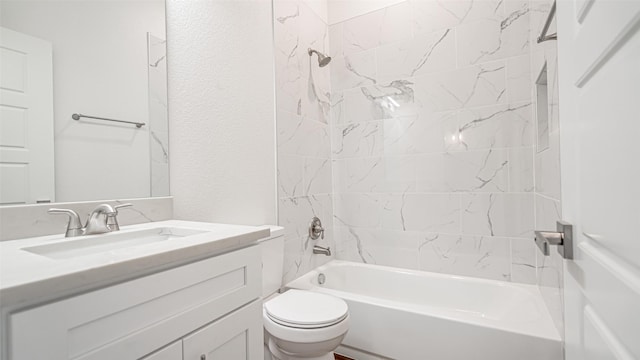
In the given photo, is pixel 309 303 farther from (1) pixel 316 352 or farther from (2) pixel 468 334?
(2) pixel 468 334

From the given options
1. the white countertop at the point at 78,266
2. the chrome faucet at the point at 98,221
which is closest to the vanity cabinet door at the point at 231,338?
the white countertop at the point at 78,266

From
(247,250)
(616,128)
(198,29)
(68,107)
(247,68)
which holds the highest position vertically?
(198,29)

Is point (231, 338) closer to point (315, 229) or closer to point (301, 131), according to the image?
point (315, 229)

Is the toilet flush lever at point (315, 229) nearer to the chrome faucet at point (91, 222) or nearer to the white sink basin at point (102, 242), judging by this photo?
the white sink basin at point (102, 242)

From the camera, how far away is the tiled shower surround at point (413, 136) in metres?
1.84

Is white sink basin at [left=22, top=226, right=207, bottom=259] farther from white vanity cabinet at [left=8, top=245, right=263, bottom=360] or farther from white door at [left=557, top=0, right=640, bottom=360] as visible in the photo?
white door at [left=557, top=0, right=640, bottom=360]

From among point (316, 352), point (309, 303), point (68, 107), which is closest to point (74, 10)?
point (68, 107)

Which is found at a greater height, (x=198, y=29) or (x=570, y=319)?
(x=198, y=29)

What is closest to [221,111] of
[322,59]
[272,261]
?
[272,261]

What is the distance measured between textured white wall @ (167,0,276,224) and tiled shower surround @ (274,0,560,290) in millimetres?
143

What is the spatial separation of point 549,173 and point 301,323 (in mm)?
1314

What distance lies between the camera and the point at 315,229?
212 centimetres

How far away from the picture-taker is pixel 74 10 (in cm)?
111

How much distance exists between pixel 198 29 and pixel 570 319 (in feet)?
6.11
